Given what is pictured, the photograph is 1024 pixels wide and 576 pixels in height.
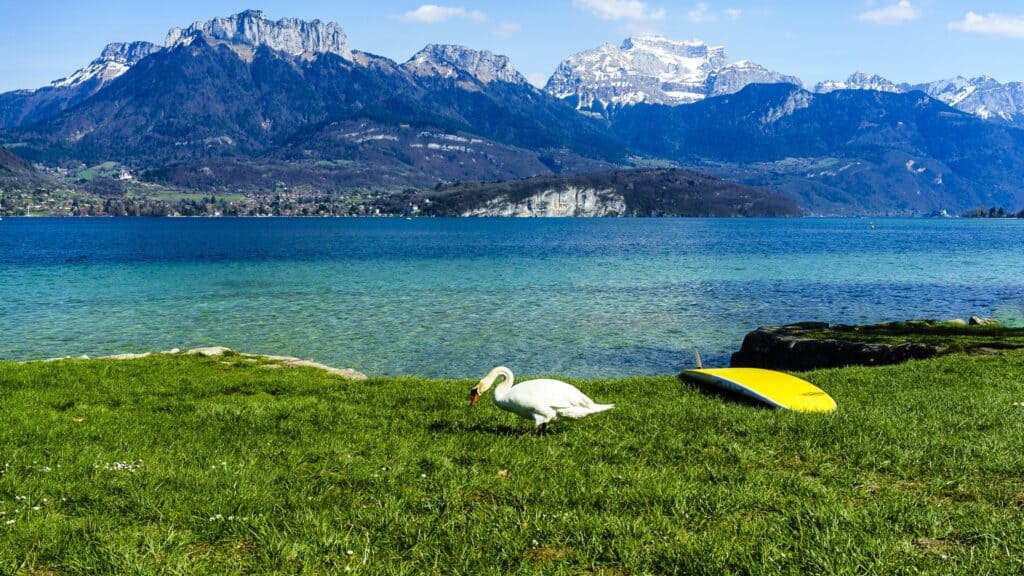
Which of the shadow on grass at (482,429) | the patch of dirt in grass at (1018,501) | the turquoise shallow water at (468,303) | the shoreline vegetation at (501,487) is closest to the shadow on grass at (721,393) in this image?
the shoreline vegetation at (501,487)

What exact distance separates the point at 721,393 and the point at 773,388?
149 cm

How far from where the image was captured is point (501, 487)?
952 cm

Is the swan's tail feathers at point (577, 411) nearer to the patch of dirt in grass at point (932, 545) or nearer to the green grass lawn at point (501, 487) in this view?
the green grass lawn at point (501, 487)

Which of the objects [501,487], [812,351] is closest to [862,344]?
[812,351]

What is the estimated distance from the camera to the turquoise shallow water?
3931 centimetres

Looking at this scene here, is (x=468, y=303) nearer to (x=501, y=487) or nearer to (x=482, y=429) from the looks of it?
(x=482, y=429)

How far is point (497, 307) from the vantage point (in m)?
56.3

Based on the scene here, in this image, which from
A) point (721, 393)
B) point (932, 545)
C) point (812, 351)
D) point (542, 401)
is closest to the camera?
point (932, 545)

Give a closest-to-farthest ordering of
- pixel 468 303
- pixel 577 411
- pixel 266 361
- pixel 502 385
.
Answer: pixel 577 411
pixel 502 385
pixel 266 361
pixel 468 303

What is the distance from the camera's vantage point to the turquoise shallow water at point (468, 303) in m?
39.3

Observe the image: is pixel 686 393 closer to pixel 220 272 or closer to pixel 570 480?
pixel 570 480

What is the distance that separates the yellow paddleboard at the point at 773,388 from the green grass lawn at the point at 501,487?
59 centimetres

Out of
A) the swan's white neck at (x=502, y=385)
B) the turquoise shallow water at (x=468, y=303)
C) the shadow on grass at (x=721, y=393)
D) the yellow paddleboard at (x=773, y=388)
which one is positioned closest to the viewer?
the swan's white neck at (x=502, y=385)

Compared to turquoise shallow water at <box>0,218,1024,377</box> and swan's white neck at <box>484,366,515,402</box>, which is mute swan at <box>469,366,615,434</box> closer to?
swan's white neck at <box>484,366,515,402</box>
